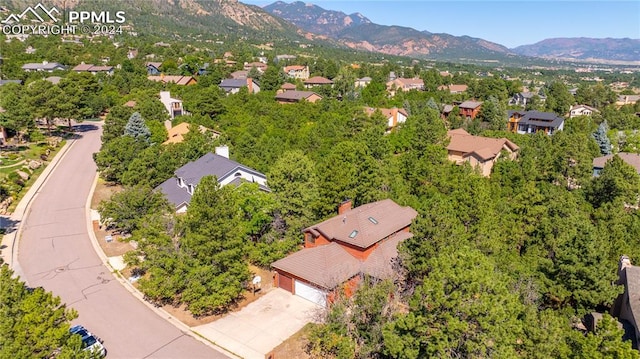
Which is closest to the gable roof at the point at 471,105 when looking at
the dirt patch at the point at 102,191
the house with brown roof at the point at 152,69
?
the dirt patch at the point at 102,191

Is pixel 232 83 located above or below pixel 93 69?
below

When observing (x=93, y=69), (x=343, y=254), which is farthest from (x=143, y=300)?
(x=93, y=69)

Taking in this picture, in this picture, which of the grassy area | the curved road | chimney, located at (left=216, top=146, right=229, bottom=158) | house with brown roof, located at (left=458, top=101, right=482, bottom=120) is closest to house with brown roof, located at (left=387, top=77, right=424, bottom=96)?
house with brown roof, located at (left=458, top=101, right=482, bottom=120)

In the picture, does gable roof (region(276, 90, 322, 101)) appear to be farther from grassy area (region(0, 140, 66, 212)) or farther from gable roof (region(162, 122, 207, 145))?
grassy area (region(0, 140, 66, 212))

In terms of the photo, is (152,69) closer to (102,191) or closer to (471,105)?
(102,191)

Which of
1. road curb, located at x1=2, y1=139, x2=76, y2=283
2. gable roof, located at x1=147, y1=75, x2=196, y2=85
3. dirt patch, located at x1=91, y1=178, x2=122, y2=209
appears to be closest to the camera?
road curb, located at x1=2, y1=139, x2=76, y2=283

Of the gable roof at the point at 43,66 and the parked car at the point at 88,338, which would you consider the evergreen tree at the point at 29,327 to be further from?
the gable roof at the point at 43,66

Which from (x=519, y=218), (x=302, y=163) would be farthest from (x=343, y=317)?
(x=519, y=218)
